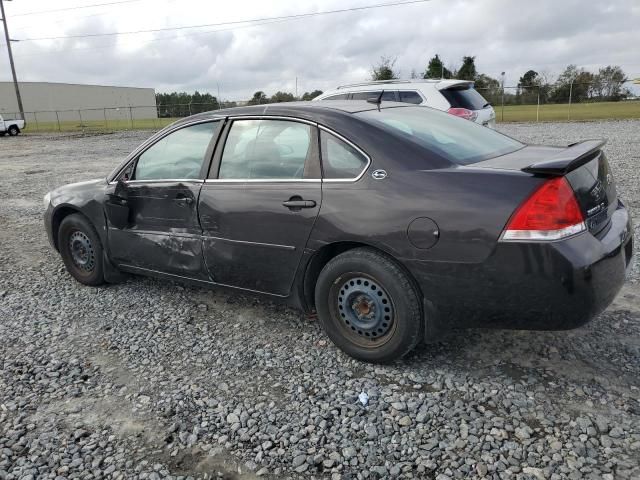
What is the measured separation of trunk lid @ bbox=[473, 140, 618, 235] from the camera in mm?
2658

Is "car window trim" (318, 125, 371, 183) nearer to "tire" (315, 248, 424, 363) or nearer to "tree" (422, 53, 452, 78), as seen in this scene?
"tire" (315, 248, 424, 363)

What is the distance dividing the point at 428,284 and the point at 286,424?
106cm

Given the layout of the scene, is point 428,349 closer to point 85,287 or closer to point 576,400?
point 576,400

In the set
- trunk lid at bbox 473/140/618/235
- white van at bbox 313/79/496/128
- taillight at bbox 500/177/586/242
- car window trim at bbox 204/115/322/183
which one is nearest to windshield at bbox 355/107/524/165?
trunk lid at bbox 473/140/618/235

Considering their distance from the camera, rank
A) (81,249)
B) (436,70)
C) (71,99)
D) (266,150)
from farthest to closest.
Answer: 1. (71,99)
2. (436,70)
3. (81,249)
4. (266,150)

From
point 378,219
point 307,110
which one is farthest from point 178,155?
point 378,219

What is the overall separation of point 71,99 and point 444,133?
298ft

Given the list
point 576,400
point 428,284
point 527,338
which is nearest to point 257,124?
point 428,284

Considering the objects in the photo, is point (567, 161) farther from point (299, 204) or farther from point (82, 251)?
point (82, 251)

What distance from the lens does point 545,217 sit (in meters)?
2.58

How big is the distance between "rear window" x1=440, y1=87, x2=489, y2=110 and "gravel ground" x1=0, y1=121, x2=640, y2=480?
5873mm

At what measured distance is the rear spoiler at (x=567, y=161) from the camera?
8.54 feet

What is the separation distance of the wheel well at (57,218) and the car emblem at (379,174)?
3.12 metres

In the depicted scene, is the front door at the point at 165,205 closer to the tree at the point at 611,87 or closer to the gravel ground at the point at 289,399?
the gravel ground at the point at 289,399
